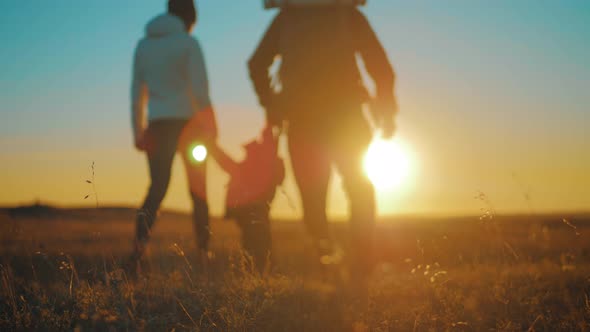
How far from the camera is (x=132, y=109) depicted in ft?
18.2

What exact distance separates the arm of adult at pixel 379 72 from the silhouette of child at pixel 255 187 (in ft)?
2.89

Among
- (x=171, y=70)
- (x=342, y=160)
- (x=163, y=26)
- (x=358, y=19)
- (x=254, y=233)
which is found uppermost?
(x=163, y=26)

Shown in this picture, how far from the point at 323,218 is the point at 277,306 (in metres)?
0.92

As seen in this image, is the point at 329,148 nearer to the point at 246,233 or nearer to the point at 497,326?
the point at 246,233

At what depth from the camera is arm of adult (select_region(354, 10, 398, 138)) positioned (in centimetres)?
443

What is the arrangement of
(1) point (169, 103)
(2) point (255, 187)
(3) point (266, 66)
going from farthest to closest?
(1) point (169, 103) < (2) point (255, 187) < (3) point (266, 66)

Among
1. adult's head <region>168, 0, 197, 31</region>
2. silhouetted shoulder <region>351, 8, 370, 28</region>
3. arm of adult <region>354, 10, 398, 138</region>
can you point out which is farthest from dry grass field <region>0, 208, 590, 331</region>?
adult's head <region>168, 0, 197, 31</region>

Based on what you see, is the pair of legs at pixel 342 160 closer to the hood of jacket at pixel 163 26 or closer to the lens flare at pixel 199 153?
the lens flare at pixel 199 153

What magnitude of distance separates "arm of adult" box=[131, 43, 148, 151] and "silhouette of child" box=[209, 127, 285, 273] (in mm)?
729

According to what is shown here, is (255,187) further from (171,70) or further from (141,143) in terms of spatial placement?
(171,70)

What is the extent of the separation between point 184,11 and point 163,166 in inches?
64.4

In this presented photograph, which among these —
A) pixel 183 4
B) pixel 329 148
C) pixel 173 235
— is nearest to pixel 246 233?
pixel 329 148

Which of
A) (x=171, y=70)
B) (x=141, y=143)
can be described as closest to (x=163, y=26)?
(x=171, y=70)

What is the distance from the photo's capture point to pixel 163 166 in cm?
523
